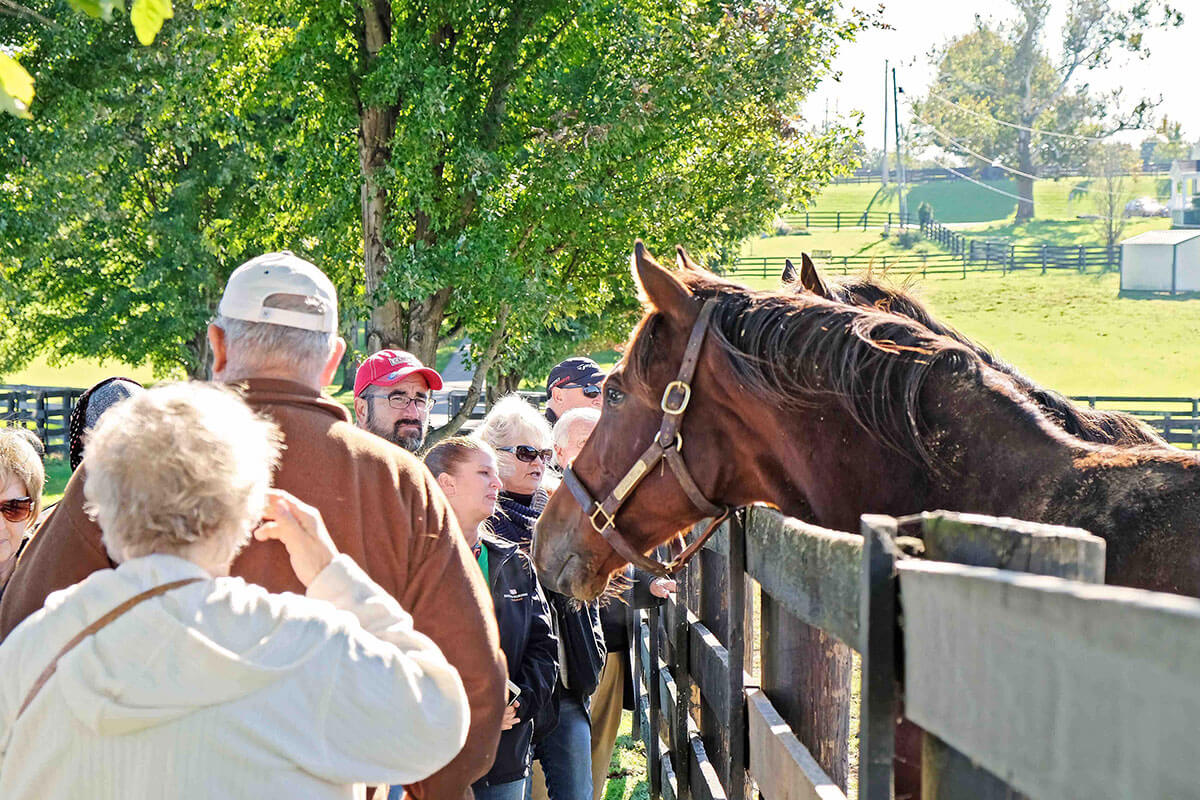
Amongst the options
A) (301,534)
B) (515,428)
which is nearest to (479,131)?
(515,428)

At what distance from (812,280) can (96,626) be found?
93.0 inches

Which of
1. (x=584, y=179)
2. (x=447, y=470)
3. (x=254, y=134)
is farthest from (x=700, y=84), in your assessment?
(x=447, y=470)

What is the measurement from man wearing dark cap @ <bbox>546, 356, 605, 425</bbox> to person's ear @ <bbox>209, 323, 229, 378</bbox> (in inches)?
156

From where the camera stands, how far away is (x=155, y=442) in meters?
1.77

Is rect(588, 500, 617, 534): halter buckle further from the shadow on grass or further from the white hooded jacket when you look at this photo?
the shadow on grass

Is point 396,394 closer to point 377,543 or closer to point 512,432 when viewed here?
point 512,432

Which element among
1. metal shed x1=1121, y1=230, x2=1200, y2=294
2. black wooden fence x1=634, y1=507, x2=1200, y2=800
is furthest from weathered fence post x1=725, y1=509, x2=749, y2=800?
metal shed x1=1121, y1=230, x2=1200, y2=294

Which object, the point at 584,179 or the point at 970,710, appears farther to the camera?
the point at 584,179

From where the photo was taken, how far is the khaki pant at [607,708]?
222 inches

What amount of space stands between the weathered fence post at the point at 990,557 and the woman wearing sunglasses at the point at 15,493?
10.4ft

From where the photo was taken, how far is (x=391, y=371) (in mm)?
5148

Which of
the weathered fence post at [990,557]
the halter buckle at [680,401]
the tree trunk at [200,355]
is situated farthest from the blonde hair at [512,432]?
the tree trunk at [200,355]

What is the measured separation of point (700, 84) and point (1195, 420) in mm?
18115

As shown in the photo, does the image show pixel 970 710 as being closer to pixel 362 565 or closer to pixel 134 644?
pixel 134 644
